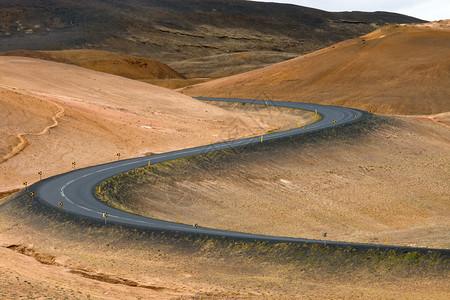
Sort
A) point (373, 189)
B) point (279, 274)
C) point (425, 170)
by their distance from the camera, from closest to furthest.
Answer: point (279, 274)
point (373, 189)
point (425, 170)

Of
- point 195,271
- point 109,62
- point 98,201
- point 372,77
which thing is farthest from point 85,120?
point 109,62

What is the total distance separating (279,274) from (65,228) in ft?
40.3

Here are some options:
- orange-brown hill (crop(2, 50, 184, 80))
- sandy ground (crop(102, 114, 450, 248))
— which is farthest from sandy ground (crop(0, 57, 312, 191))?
orange-brown hill (crop(2, 50, 184, 80))

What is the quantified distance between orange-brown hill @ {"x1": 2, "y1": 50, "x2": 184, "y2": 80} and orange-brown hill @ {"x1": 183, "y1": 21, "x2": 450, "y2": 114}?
21.5 meters

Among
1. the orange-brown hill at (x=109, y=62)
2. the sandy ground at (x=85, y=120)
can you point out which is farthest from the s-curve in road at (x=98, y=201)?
the orange-brown hill at (x=109, y=62)

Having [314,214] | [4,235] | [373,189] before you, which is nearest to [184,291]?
[4,235]

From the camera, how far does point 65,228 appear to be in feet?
118

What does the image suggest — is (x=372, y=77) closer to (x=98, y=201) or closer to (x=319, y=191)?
(x=319, y=191)

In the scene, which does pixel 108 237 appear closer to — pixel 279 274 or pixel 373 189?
pixel 279 274

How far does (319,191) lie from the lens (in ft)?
176

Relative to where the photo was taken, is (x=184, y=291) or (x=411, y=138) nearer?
(x=184, y=291)

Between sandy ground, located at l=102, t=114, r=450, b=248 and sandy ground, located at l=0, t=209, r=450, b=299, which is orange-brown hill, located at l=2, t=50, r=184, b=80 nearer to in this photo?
sandy ground, located at l=102, t=114, r=450, b=248

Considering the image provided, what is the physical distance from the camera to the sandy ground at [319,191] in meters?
43.8

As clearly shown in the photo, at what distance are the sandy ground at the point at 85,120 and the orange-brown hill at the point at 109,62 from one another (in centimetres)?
3809
